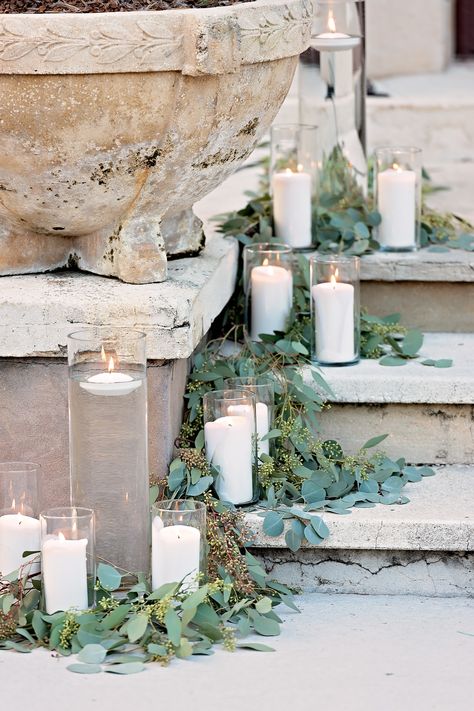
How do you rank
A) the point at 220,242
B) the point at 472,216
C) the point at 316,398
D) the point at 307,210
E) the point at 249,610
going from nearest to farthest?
1. the point at 249,610
2. the point at 316,398
3. the point at 220,242
4. the point at 307,210
5. the point at 472,216

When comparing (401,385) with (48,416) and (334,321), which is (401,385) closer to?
(334,321)

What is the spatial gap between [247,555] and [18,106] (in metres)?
0.82

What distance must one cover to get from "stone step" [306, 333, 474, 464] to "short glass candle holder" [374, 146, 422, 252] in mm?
556

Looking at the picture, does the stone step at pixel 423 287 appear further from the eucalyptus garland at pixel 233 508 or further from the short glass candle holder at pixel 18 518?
the short glass candle holder at pixel 18 518

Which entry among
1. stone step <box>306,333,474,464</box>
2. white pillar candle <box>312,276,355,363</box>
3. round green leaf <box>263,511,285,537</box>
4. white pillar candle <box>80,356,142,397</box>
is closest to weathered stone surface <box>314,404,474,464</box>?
stone step <box>306,333,474,464</box>

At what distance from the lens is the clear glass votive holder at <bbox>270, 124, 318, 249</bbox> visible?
9.97 feet

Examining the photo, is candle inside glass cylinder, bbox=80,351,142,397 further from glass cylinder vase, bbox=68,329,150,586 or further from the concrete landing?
the concrete landing

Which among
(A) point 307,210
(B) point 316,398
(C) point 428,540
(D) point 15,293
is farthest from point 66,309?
(A) point 307,210

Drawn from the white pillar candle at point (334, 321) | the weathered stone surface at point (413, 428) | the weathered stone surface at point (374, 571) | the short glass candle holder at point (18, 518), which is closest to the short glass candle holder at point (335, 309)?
the white pillar candle at point (334, 321)

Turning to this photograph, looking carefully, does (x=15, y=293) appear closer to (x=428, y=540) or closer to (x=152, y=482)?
(x=152, y=482)

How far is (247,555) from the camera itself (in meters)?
2.19

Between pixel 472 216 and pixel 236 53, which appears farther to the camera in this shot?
pixel 472 216

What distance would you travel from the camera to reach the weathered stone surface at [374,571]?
2277mm

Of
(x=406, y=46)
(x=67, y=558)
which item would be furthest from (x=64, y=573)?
(x=406, y=46)
